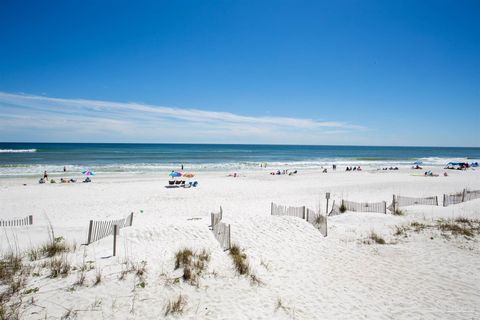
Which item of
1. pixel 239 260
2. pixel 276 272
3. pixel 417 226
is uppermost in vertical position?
pixel 239 260

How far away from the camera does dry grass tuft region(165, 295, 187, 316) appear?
225 inches

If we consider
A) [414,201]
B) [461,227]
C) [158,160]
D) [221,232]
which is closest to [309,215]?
[221,232]

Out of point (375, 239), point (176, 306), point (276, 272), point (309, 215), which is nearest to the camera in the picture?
point (176, 306)

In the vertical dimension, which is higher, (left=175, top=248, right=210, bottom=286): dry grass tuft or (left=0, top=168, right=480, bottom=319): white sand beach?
(left=175, top=248, right=210, bottom=286): dry grass tuft

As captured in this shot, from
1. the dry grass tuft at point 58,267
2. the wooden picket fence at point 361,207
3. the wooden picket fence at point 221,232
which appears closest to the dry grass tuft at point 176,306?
the dry grass tuft at point 58,267

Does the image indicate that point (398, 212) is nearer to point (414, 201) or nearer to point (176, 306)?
point (414, 201)

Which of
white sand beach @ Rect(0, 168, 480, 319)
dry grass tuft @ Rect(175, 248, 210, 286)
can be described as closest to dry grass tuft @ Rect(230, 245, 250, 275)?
white sand beach @ Rect(0, 168, 480, 319)

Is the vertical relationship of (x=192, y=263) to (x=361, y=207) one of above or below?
above

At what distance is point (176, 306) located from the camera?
583 cm

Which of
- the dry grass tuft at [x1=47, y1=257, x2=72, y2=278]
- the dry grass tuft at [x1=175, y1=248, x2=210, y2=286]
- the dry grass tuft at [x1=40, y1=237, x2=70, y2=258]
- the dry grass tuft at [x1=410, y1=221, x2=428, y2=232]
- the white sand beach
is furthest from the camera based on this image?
the dry grass tuft at [x1=410, y1=221, x2=428, y2=232]

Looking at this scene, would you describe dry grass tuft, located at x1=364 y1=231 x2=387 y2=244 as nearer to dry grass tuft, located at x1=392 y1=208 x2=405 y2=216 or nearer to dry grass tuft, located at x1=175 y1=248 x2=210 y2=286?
dry grass tuft, located at x1=392 y1=208 x2=405 y2=216

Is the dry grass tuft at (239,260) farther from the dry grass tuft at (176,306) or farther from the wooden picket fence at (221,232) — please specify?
the dry grass tuft at (176,306)

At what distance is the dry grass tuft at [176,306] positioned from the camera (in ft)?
18.7

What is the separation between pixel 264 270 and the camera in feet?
27.0
